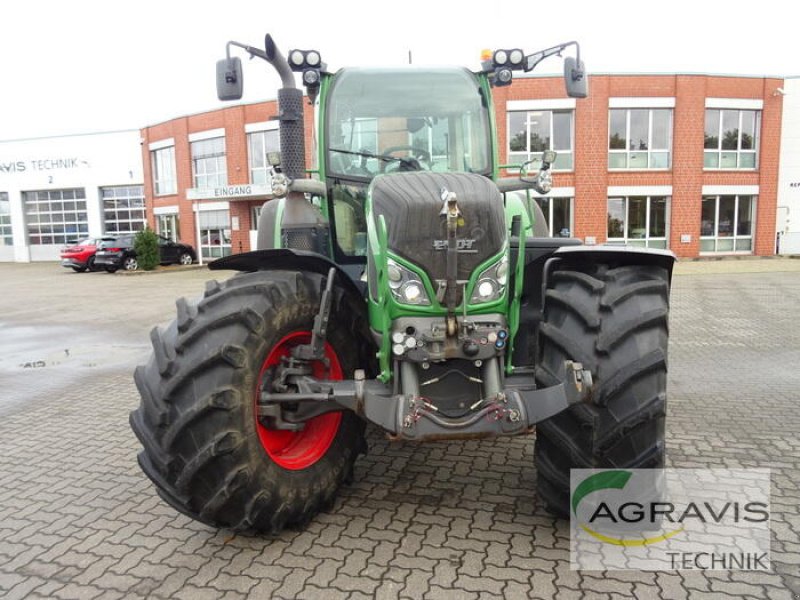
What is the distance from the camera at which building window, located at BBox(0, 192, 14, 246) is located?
38500 millimetres

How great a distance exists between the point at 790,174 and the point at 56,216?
39285mm

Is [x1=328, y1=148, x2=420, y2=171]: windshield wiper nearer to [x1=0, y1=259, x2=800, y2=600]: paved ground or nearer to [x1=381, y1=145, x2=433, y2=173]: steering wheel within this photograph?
[x1=381, y1=145, x2=433, y2=173]: steering wheel

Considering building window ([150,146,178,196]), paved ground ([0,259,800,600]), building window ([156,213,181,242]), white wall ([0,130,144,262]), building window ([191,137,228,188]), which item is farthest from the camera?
white wall ([0,130,144,262])

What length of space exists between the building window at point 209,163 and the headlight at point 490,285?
28.2 m

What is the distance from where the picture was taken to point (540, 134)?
78.5 feet

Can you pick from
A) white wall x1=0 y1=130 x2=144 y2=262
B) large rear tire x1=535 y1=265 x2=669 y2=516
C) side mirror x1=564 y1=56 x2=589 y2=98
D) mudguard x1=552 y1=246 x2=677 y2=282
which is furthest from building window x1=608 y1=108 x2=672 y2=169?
white wall x1=0 y1=130 x2=144 y2=262

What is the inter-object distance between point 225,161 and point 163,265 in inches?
228

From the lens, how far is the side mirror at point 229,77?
14.8ft

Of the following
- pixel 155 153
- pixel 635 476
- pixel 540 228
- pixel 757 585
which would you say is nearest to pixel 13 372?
pixel 540 228

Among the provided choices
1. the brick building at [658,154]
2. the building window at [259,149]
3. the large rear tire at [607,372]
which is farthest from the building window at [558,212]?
the large rear tire at [607,372]

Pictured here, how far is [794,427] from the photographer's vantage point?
15.7 feet

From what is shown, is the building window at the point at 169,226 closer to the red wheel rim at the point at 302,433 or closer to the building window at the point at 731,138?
the building window at the point at 731,138

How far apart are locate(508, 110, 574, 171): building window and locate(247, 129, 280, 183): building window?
35.1 ft

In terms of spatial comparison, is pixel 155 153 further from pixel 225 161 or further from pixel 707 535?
pixel 707 535
